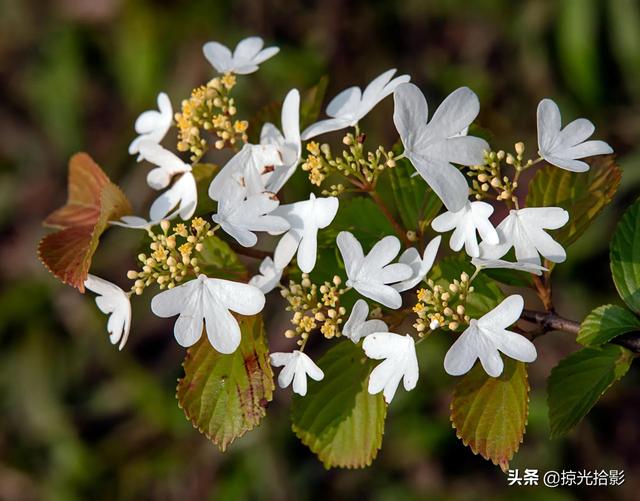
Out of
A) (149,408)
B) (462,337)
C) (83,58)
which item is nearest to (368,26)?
(83,58)

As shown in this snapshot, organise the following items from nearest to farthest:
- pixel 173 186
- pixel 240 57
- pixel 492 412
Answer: pixel 492 412 → pixel 173 186 → pixel 240 57

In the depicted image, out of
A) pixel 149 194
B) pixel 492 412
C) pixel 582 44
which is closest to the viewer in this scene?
pixel 492 412

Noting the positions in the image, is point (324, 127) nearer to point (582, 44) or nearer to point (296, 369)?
point (296, 369)

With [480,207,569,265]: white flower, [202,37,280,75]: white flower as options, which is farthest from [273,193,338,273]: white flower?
[202,37,280,75]: white flower

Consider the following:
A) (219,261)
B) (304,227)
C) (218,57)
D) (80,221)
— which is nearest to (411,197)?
(304,227)

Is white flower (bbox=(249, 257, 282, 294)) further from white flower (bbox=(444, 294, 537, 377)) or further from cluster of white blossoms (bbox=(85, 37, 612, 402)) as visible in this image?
Result: white flower (bbox=(444, 294, 537, 377))

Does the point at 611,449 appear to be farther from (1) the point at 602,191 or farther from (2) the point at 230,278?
(2) the point at 230,278

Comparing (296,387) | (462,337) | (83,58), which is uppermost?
(462,337)
